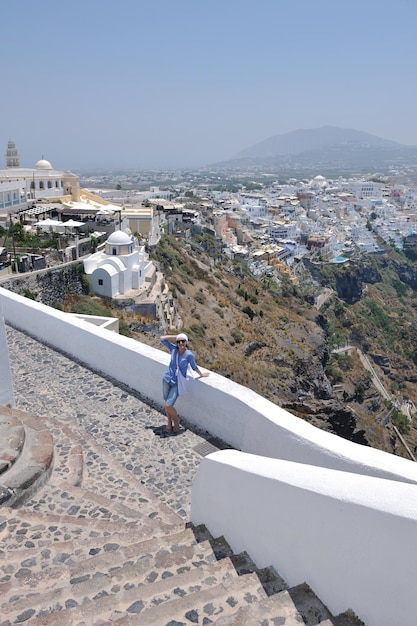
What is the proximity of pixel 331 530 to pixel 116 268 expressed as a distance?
18.1m

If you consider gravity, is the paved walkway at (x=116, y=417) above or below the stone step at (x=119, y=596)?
below

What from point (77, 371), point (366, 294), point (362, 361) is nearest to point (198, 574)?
point (77, 371)

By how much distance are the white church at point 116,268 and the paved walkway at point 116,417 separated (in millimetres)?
12715

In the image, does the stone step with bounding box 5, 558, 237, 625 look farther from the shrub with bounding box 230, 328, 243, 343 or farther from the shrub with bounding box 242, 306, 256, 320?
the shrub with bounding box 242, 306, 256, 320

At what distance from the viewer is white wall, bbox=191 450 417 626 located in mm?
2020

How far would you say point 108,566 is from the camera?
2.70 meters

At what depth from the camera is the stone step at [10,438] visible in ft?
12.3

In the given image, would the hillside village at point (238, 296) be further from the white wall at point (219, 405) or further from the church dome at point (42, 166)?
the white wall at point (219, 405)

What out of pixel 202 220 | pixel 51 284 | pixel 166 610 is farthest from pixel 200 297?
pixel 202 220

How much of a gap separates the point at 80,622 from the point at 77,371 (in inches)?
164

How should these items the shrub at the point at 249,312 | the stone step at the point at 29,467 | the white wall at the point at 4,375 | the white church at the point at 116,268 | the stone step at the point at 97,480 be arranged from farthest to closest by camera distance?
the shrub at the point at 249,312 < the white church at the point at 116,268 < the white wall at the point at 4,375 < the stone step at the point at 97,480 < the stone step at the point at 29,467

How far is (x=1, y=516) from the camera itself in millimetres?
3217

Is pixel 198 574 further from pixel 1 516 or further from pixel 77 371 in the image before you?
pixel 77 371

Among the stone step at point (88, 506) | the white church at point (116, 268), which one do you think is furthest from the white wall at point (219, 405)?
the white church at point (116, 268)
